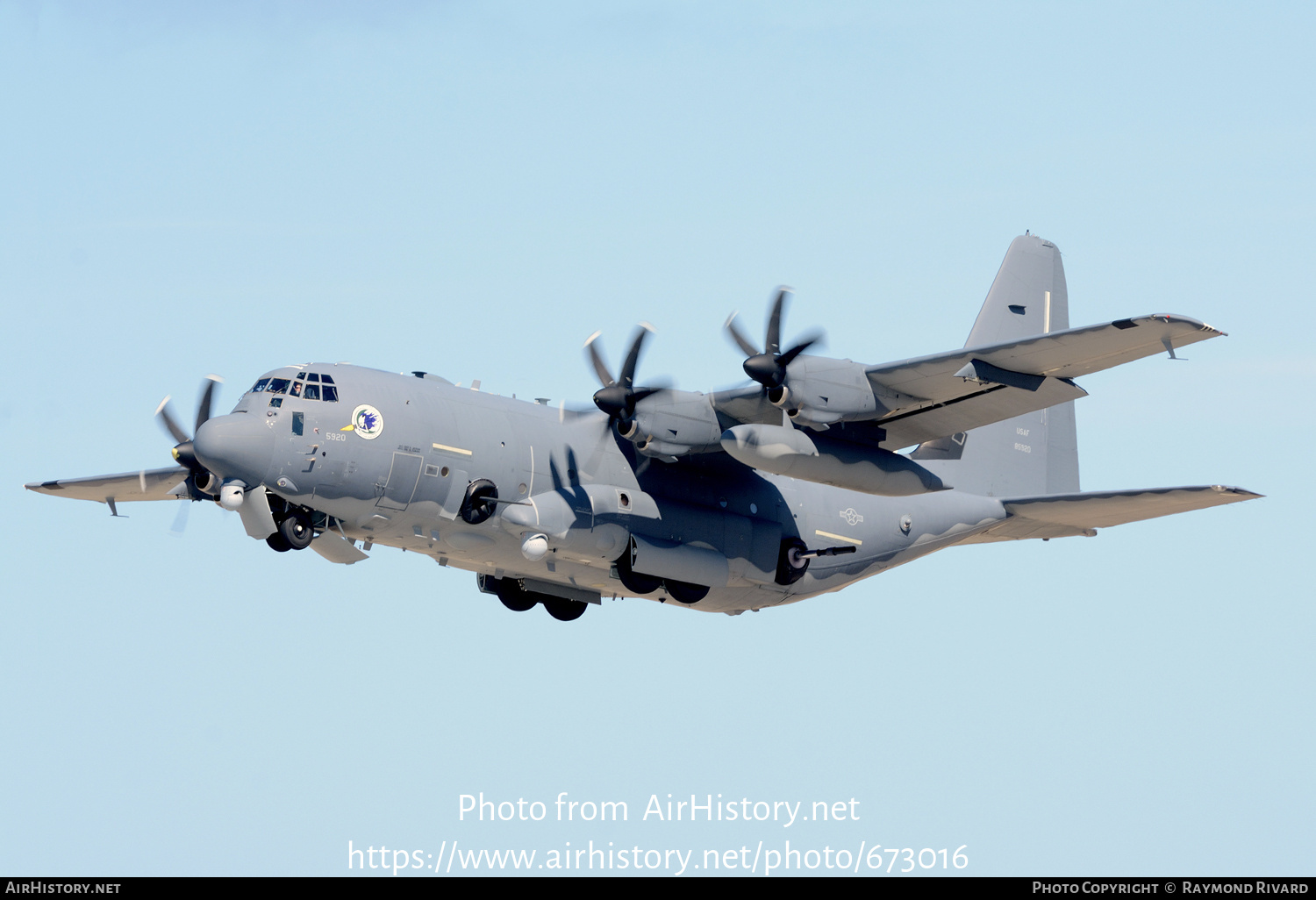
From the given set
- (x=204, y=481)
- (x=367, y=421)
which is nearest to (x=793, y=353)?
(x=367, y=421)

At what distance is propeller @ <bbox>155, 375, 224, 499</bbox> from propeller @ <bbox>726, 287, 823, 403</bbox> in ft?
28.7

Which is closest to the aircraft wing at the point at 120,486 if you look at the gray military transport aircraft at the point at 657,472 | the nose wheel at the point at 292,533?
the gray military transport aircraft at the point at 657,472

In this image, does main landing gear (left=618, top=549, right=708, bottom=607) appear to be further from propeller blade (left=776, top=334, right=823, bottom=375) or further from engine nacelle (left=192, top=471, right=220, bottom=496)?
engine nacelle (left=192, top=471, right=220, bottom=496)

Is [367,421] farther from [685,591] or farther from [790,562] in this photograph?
[790,562]

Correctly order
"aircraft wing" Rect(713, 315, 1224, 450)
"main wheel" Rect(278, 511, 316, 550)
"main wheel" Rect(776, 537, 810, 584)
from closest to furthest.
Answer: "aircraft wing" Rect(713, 315, 1224, 450) < "main wheel" Rect(278, 511, 316, 550) < "main wheel" Rect(776, 537, 810, 584)

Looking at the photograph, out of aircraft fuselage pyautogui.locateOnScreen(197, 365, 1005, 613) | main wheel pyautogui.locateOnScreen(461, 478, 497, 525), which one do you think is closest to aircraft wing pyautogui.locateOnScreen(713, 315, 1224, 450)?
aircraft fuselage pyautogui.locateOnScreen(197, 365, 1005, 613)

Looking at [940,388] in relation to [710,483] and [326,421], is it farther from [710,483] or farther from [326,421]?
[326,421]

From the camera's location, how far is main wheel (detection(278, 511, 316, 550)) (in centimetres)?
2262

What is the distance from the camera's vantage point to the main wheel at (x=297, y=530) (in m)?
22.6

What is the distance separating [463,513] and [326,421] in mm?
2518

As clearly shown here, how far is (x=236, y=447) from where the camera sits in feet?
71.6
